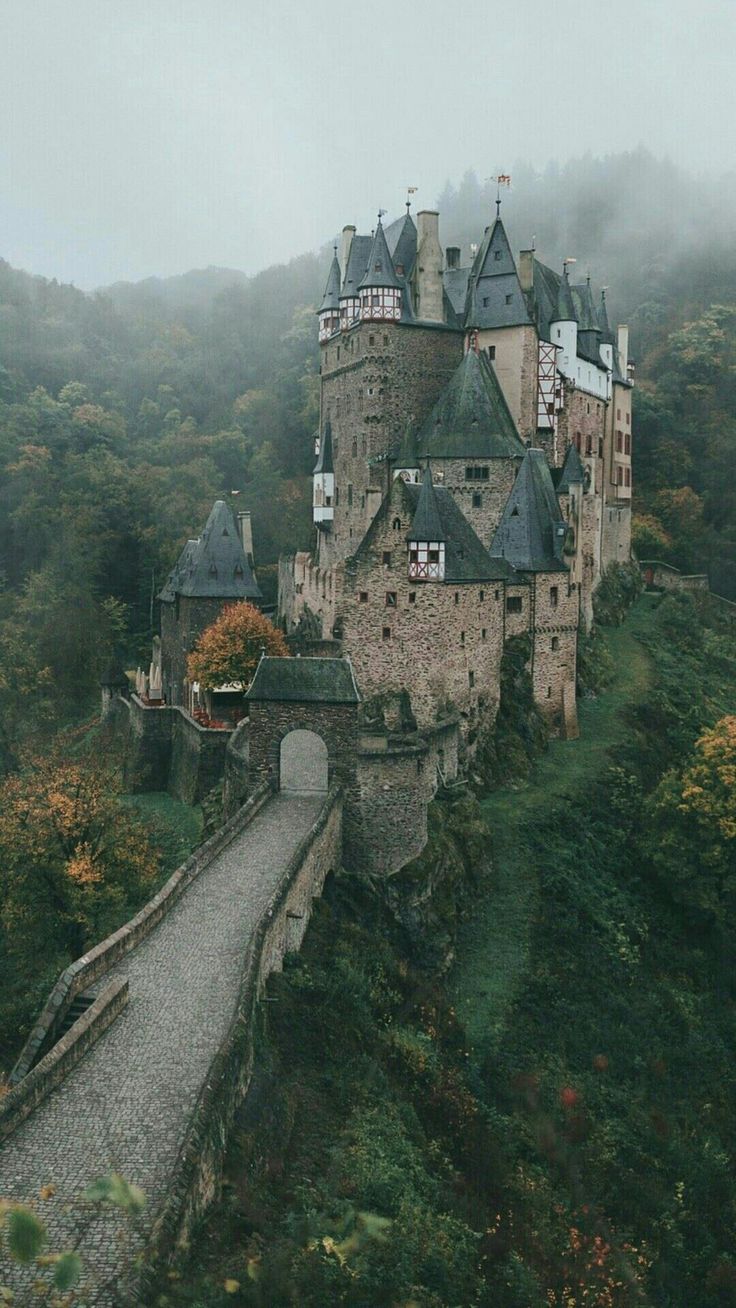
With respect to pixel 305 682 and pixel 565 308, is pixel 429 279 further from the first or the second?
pixel 305 682

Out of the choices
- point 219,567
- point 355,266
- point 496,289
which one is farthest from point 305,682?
point 355,266

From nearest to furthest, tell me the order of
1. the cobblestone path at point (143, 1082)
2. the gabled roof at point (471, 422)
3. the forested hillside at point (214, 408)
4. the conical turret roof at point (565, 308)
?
the cobblestone path at point (143, 1082) < the gabled roof at point (471, 422) < the conical turret roof at point (565, 308) < the forested hillside at point (214, 408)

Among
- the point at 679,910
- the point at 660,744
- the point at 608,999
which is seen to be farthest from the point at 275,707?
the point at 660,744

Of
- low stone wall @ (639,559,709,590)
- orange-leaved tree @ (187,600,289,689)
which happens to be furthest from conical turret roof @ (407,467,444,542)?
low stone wall @ (639,559,709,590)

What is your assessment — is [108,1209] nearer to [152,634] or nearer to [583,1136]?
[583,1136]

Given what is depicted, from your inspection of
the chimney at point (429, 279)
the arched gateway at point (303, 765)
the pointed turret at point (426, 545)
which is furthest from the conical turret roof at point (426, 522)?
the chimney at point (429, 279)

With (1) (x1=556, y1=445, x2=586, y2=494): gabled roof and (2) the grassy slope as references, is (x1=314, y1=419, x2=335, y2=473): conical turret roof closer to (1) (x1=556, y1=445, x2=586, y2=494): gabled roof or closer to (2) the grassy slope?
(1) (x1=556, y1=445, x2=586, y2=494): gabled roof

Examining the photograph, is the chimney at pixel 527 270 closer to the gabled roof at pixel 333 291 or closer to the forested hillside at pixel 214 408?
the gabled roof at pixel 333 291
